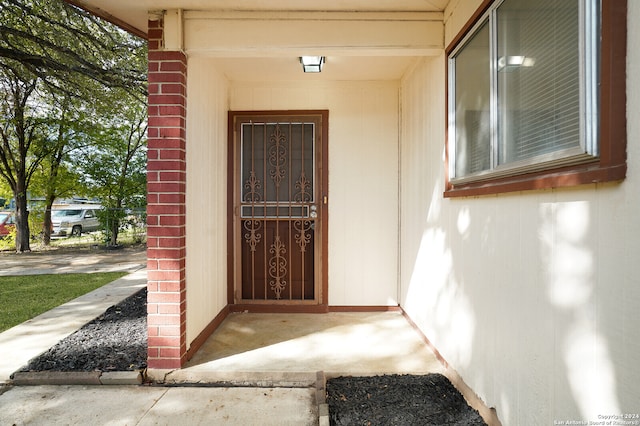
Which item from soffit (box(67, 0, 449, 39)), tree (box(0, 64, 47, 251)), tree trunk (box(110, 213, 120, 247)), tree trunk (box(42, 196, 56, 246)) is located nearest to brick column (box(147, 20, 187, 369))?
soffit (box(67, 0, 449, 39))

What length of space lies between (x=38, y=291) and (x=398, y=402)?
5295mm

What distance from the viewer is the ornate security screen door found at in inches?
164

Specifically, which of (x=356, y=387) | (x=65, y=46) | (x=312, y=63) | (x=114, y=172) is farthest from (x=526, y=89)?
(x=114, y=172)

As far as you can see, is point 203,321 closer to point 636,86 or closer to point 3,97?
point 636,86

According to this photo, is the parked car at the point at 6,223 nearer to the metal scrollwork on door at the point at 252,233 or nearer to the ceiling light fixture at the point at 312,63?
the metal scrollwork on door at the point at 252,233

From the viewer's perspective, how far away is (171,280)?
2658 mm

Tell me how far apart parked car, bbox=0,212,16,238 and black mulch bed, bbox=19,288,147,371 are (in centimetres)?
943

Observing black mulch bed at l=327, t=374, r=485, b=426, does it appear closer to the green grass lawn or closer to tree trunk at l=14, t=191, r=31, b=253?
the green grass lawn

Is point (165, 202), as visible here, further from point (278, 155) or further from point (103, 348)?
point (278, 155)

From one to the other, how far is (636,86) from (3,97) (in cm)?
1111

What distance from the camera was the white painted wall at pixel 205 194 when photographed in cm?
292

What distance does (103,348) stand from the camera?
122 inches

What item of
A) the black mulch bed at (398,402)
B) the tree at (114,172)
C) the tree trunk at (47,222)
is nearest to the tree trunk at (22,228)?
the tree trunk at (47,222)

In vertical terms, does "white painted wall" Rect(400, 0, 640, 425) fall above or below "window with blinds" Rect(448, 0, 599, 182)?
below
